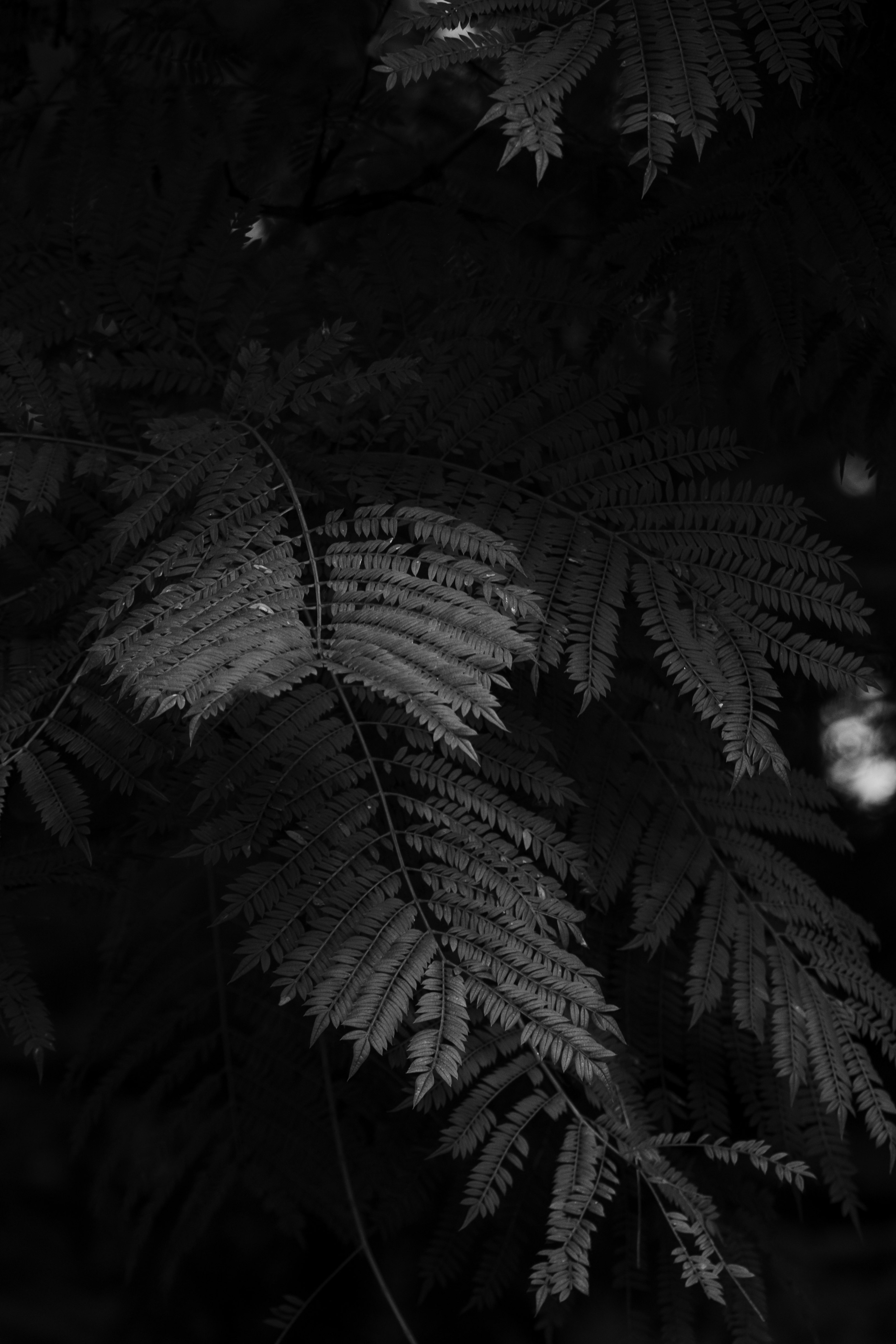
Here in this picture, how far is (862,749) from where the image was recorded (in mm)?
2209

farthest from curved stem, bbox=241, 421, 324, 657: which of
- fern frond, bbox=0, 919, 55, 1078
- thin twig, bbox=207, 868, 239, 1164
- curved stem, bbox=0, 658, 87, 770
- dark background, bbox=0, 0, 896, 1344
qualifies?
thin twig, bbox=207, 868, 239, 1164

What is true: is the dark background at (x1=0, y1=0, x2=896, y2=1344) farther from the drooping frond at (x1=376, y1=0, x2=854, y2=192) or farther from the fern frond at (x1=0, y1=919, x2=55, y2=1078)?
the drooping frond at (x1=376, y1=0, x2=854, y2=192)

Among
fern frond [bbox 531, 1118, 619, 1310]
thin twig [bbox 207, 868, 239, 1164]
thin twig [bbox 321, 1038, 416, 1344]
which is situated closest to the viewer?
fern frond [bbox 531, 1118, 619, 1310]

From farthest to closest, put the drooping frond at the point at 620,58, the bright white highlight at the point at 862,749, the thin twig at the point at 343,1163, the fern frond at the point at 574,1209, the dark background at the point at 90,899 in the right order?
the bright white highlight at the point at 862,749 < the dark background at the point at 90,899 < the thin twig at the point at 343,1163 < the fern frond at the point at 574,1209 < the drooping frond at the point at 620,58

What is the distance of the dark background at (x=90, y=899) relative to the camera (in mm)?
1666

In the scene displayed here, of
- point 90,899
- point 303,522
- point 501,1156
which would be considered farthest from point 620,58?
point 90,899

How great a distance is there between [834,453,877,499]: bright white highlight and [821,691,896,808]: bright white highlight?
42cm

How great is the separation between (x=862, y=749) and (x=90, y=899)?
157 centimetres

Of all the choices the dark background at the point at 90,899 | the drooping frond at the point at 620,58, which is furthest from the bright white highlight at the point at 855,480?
the drooping frond at the point at 620,58

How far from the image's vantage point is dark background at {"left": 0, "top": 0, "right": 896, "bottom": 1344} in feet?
5.47

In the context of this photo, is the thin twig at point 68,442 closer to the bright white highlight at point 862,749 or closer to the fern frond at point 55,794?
the fern frond at point 55,794

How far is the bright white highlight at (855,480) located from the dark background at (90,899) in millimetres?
33

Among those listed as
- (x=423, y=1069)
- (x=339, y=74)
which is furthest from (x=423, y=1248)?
(x=339, y=74)

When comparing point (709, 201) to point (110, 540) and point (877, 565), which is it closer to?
point (110, 540)
